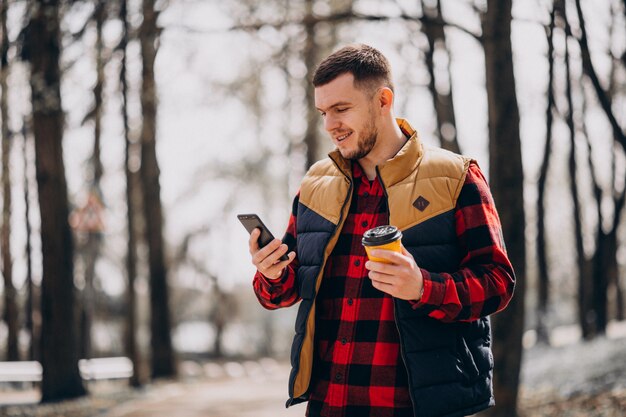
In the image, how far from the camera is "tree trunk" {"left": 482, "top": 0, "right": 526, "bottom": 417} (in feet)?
26.1

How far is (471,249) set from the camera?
117 inches

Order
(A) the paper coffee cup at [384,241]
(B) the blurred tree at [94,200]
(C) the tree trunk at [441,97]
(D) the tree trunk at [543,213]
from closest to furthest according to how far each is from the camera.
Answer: (A) the paper coffee cup at [384,241] < (D) the tree trunk at [543,213] < (B) the blurred tree at [94,200] < (C) the tree trunk at [441,97]

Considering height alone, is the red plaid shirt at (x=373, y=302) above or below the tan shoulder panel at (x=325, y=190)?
below

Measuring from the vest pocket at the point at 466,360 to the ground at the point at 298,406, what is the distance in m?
6.49

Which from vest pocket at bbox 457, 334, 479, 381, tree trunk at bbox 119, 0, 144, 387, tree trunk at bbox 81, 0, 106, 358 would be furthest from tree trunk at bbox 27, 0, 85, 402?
vest pocket at bbox 457, 334, 479, 381

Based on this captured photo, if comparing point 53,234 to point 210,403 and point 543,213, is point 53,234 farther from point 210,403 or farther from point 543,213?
point 543,213

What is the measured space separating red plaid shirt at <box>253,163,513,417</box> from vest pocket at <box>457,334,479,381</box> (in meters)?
0.14

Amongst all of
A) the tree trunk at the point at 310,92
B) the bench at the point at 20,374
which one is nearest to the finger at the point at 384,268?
the tree trunk at the point at 310,92

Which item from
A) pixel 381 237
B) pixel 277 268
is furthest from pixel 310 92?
pixel 381 237

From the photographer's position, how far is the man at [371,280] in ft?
9.45

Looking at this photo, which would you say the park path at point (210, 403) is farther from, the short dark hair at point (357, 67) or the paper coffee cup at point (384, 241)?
the paper coffee cup at point (384, 241)

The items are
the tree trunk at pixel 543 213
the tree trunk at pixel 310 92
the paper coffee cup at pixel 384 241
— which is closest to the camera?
the paper coffee cup at pixel 384 241

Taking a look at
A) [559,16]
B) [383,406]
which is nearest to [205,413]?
[559,16]

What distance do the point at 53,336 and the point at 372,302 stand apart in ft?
34.8
